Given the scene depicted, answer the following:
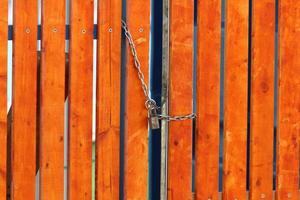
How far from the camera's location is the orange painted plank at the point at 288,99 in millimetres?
3502

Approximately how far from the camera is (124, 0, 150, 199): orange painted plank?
326 centimetres

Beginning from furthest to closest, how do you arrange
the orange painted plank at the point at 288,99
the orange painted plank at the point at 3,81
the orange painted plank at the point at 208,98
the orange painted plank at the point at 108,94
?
1. the orange painted plank at the point at 288,99
2. the orange painted plank at the point at 208,98
3. the orange painted plank at the point at 108,94
4. the orange painted plank at the point at 3,81

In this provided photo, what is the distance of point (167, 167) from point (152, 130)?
0.81ft

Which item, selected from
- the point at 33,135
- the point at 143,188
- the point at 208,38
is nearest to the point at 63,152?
the point at 33,135

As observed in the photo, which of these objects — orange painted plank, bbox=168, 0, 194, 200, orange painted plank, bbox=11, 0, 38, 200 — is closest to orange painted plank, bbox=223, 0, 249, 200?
orange painted plank, bbox=168, 0, 194, 200

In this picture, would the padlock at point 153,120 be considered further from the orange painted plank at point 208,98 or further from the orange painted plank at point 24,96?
the orange painted plank at point 24,96

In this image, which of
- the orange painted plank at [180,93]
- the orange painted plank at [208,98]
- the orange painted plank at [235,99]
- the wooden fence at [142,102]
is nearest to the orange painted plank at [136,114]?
the wooden fence at [142,102]

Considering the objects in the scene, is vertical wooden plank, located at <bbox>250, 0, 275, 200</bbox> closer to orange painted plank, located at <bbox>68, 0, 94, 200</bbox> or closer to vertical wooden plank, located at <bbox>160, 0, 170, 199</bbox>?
vertical wooden plank, located at <bbox>160, 0, 170, 199</bbox>

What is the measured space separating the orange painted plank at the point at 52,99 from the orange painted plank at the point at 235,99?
0.97 m

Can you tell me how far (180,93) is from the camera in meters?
3.35

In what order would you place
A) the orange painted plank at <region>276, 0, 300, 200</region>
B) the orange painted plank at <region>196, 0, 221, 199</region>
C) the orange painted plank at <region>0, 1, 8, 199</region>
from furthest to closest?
the orange painted plank at <region>276, 0, 300, 200</region> < the orange painted plank at <region>196, 0, 221, 199</region> < the orange painted plank at <region>0, 1, 8, 199</region>

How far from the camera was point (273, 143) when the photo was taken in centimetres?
360

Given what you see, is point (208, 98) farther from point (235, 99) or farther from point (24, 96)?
point (24, 96)

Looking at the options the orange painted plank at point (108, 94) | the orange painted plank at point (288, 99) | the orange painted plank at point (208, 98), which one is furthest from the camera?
the orange painted plank at point (288, 99)
